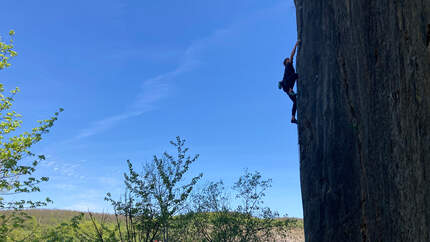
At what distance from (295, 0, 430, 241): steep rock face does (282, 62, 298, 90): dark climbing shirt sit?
630 mm

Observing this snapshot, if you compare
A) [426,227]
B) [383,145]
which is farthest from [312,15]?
[426,227]

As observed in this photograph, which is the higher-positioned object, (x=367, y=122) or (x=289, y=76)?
(x=289, y=76)

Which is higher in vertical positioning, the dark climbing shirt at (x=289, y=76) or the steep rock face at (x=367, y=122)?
the dark climbing shirt at (x=289, y=76)

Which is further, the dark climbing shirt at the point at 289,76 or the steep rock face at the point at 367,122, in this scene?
the dark climbing shirt at the point at 289,76

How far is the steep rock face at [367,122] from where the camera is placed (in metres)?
1.67

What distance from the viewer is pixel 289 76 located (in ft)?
9.27

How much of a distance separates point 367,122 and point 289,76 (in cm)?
109

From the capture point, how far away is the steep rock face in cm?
167

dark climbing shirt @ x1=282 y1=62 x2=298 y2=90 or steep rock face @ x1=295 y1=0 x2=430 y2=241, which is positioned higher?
dark climbing shirt @ x1=282 y1=62 x2=298 y2=90

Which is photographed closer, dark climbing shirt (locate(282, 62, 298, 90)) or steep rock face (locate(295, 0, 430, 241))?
steep rock face (locate(295, 0, 430, 241))

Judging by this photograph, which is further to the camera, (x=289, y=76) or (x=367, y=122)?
(x=289, y=76)

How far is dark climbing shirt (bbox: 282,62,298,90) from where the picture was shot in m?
2.79

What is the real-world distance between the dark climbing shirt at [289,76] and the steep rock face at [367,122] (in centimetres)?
63

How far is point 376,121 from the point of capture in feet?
5.85
